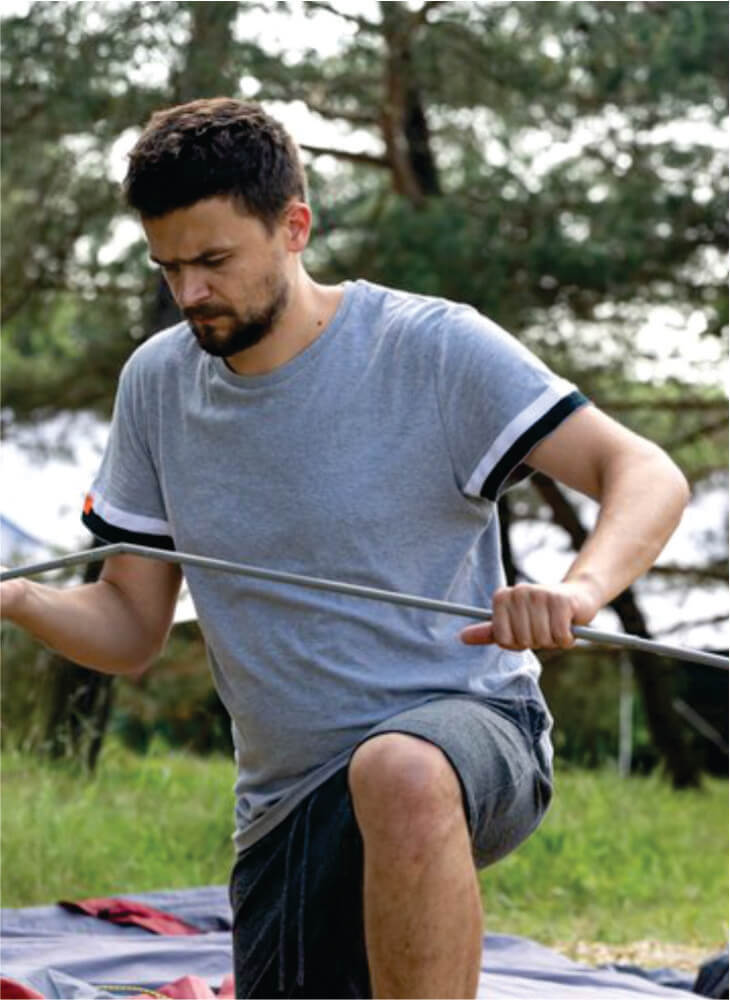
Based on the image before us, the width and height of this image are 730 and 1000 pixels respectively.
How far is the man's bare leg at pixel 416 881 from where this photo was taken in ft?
6.75

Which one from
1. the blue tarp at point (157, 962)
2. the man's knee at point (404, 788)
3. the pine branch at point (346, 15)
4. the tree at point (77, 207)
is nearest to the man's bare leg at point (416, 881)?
the man's knee at point (404, 788)

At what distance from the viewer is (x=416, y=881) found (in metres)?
2.06

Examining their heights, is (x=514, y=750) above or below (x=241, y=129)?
below

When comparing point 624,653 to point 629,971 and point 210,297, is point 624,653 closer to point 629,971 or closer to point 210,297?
point 629,971

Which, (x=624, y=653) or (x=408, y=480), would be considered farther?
(x=624, y=653)

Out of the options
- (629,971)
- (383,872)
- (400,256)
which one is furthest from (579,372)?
(383,872)

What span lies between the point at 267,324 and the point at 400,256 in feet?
15.6

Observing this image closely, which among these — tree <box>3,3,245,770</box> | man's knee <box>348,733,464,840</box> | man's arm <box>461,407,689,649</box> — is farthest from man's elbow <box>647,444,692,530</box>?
tree <box>3,3,245,770</box>

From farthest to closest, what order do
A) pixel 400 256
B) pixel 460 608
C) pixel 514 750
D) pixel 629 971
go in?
pixel 400 256 → pixel 629 971 → pixel 514 750 → pixel 460 608

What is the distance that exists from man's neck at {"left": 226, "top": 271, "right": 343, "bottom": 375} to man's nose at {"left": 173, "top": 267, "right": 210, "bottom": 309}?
0.12m

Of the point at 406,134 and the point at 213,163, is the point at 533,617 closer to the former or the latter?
the point at 213,163

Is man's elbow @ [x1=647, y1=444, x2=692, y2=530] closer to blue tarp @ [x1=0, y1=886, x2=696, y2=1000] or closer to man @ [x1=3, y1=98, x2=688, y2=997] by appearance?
man @ [x1=3, y1=98, x2=688, y2=997]

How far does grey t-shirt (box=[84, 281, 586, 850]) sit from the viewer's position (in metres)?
2.44

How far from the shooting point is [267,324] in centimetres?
250
